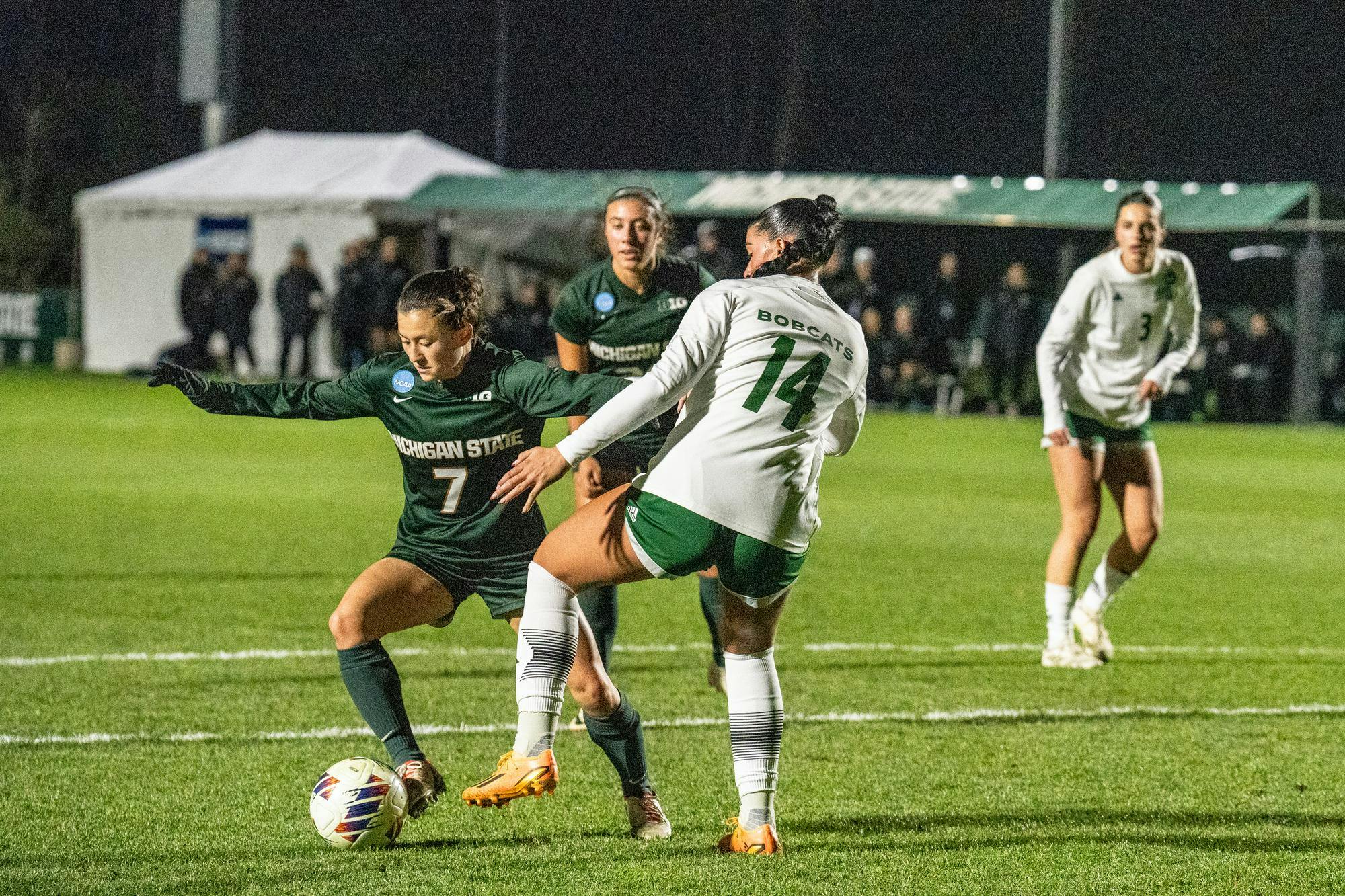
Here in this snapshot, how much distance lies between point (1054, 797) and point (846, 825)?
76cm

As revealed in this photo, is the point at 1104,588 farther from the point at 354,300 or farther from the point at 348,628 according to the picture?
the point at 354,300

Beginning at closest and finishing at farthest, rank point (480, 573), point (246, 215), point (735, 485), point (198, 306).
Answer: point (735, 485)
point (480, 573)
point (198, 306)
point (246, 215)

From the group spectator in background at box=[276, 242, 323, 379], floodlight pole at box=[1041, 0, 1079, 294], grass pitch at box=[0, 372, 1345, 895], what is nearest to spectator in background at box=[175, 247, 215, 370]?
spectator in background at box=[276, 242, 323, 379]

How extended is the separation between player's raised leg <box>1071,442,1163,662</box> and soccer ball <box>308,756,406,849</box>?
4.16 m

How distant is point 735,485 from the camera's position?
4812 mm

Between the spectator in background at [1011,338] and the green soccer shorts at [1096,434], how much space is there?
16.1 metres

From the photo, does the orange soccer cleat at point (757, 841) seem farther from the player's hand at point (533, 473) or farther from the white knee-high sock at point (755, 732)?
the player's hand at point (533, 473)

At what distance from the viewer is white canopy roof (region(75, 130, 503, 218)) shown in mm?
30594

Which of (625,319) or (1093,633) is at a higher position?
(625,319)

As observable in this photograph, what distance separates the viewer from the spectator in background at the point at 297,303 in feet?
91.1

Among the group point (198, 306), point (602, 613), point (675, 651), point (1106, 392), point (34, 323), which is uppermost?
point (198, 306)

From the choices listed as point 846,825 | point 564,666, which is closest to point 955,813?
point 846,825

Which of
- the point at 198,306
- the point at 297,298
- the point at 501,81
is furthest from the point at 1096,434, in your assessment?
the point at 501,81

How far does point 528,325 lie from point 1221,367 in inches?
362
